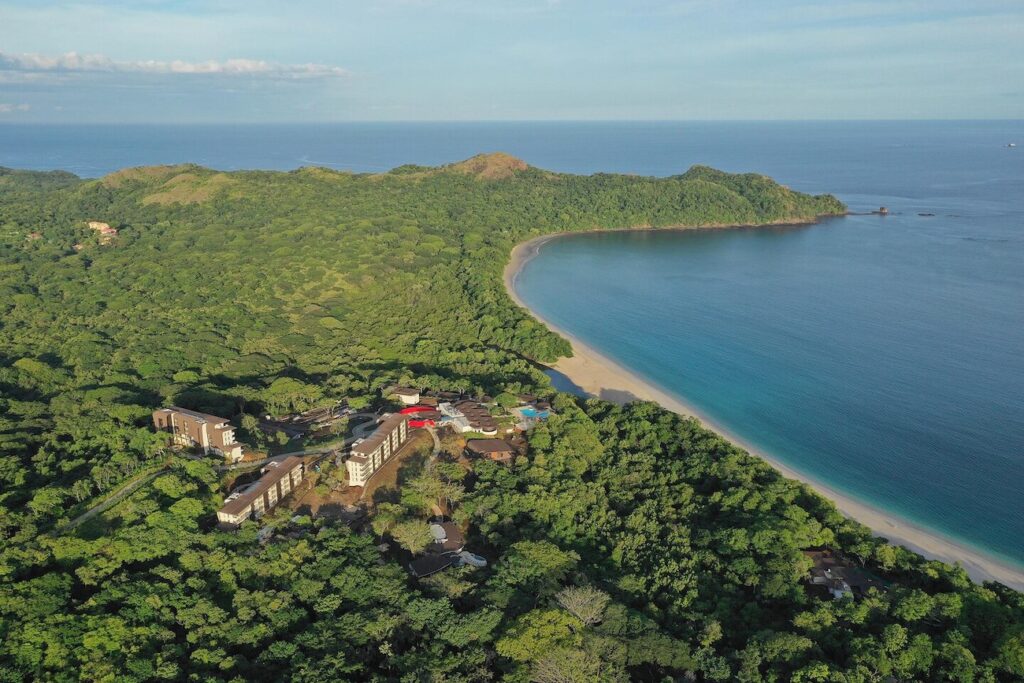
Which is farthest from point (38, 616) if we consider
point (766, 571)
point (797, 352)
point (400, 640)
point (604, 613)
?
point (797, 352)

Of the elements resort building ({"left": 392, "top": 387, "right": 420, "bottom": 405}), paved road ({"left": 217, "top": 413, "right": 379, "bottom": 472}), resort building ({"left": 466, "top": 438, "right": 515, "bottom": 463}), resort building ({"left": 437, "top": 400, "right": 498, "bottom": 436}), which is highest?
resort building ({"left": 392, "top": 387, "right": 420, "bottom": 405})

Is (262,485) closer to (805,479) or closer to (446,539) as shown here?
(446,539)

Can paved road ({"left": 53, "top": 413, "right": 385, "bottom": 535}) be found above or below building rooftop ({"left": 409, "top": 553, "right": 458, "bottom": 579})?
above

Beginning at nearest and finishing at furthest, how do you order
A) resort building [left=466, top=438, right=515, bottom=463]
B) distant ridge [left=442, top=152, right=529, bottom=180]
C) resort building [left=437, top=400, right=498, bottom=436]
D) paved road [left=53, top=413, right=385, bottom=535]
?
1. paved road [left=53, top=413, right=385, bottom=535]
2. resort building [left=466, top=438, right=515, bottom=463]
3. resort building [left=437, top=400, right=498, bottom=436]
4. distant ridge [left=442, top=152, right=529, bottom=180]

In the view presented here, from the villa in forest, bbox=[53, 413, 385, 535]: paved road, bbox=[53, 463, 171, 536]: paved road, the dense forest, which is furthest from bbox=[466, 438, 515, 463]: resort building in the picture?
the villa in forest

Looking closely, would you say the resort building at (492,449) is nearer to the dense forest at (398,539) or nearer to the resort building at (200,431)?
the dense forest at (398,539)

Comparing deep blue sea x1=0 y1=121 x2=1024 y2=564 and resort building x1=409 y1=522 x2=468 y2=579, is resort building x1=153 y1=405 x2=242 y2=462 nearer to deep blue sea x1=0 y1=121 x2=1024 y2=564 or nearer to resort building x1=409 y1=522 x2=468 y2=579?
resort building x1=409 y1=522 x2=468 y2=579

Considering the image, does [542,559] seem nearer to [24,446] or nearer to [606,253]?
[24,446]

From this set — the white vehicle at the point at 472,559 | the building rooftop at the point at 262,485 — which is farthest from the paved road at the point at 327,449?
the white vehicle at the point at 472,559
